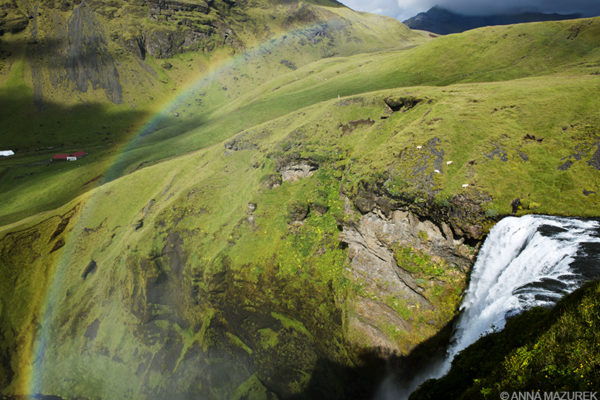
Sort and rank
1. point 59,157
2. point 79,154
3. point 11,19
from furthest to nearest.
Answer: point 11,19
point 79,154
point 59,157

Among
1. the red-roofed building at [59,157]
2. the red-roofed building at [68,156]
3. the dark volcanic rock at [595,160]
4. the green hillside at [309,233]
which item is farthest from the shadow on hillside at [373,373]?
the red-roofed building at [59,157]

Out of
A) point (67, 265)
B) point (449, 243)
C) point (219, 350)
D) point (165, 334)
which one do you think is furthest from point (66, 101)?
point (449, 243)

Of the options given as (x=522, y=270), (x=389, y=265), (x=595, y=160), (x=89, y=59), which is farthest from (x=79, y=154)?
(x=595, y=160)

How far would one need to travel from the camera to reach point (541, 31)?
59562mm

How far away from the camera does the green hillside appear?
22.5 metres

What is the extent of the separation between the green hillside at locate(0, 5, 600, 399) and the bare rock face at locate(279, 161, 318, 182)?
0.18 metres

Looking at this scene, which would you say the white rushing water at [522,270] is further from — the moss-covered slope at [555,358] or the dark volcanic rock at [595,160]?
the dark volcanic rock at [595,160]

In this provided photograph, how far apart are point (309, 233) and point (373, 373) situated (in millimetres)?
15925

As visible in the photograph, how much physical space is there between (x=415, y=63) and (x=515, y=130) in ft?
199

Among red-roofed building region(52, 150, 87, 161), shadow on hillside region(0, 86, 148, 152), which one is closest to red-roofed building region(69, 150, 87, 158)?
red-roofed building region(52, 150, 87, 161)

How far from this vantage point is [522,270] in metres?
15.4

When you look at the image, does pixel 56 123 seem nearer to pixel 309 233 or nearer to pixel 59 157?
pixel 59 157

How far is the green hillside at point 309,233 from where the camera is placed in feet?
73.8

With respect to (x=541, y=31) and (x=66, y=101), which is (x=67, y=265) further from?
(x=66, y=101)
